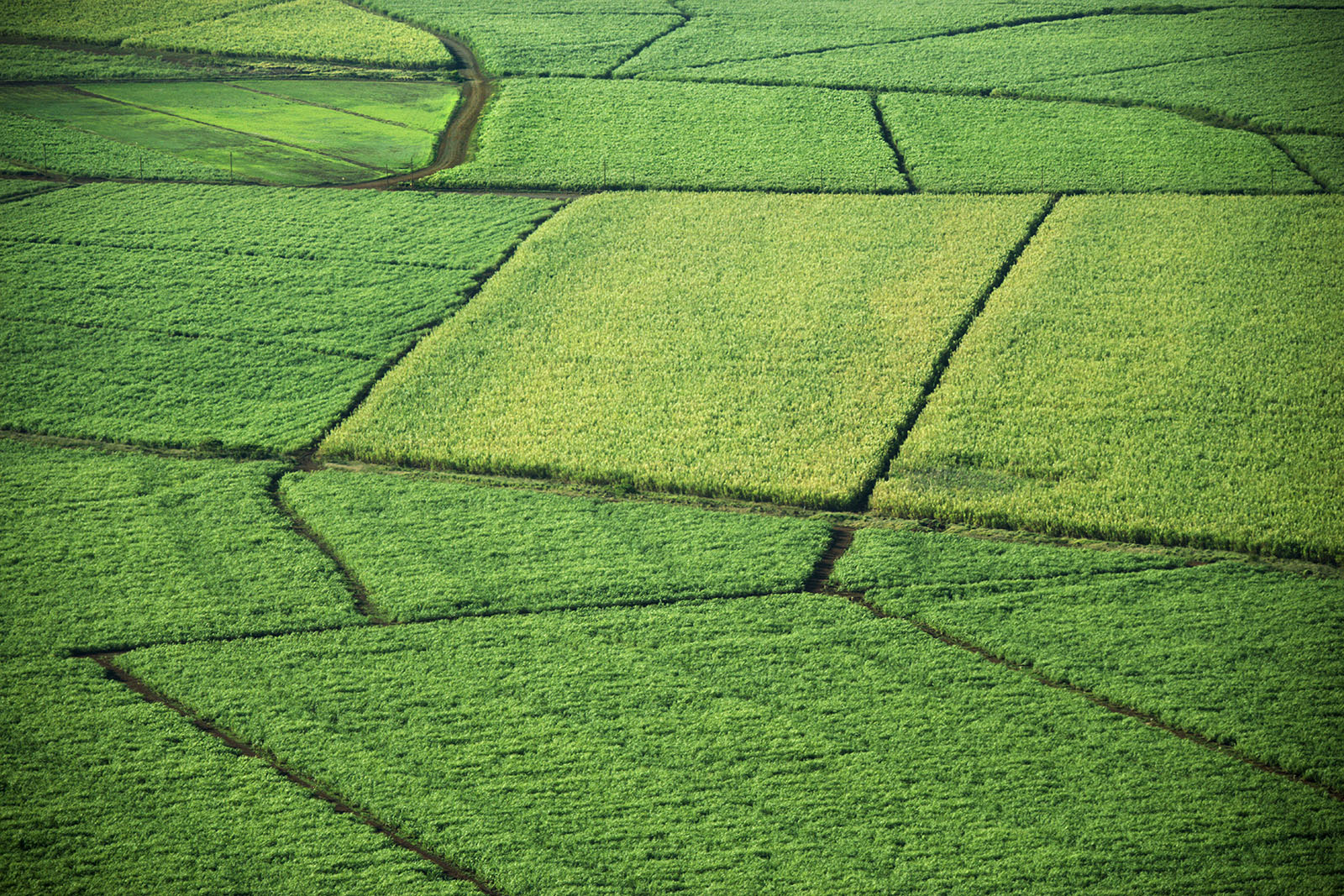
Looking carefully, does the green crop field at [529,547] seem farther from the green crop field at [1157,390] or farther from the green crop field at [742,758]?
the green crop field at [1157,390]

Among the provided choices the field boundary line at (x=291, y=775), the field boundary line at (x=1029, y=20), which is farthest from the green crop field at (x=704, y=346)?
the field boundary line at (x=1029, y=20)

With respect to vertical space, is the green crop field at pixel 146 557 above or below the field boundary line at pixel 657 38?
below

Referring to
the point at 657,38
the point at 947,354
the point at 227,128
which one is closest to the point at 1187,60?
the point at 657,38

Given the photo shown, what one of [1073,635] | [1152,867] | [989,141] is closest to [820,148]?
[989,141]

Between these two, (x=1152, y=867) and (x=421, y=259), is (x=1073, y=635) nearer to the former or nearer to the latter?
(x=1152, y=867)

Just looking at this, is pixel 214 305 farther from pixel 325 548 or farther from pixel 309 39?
pixel 309 39

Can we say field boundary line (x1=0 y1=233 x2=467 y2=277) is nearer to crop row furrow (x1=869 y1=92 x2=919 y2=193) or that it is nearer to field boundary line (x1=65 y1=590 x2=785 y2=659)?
crop row furrow (x1=869 y1=92 x2=919 y2=193)
